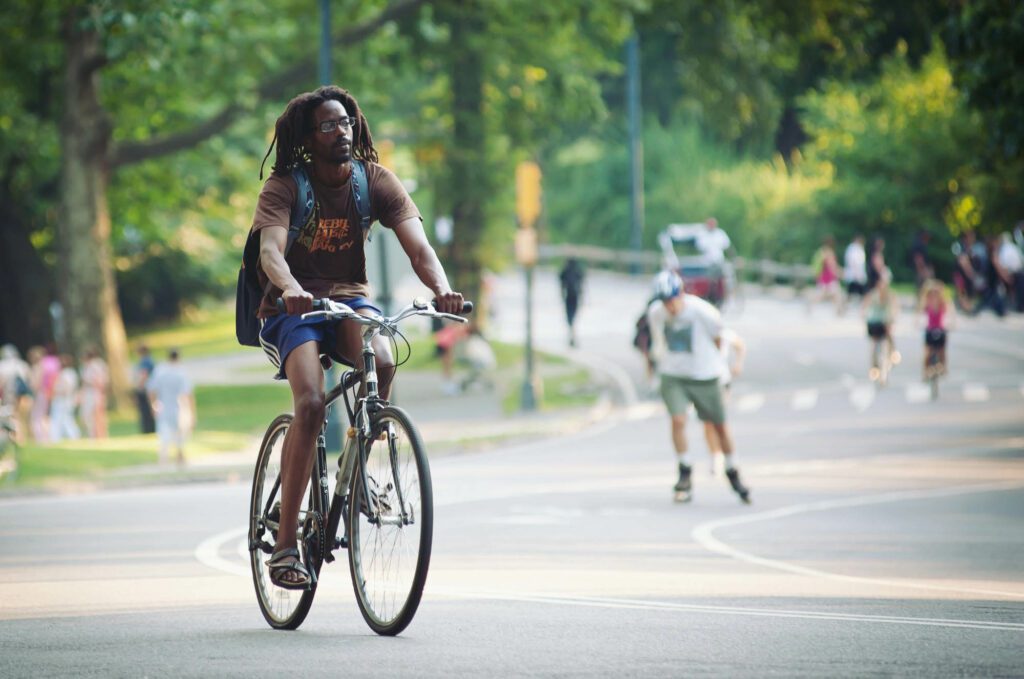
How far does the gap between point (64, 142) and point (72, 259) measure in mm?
1923

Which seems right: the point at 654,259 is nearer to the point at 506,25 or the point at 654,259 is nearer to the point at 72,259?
the point at 506,25

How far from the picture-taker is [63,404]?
30266mm

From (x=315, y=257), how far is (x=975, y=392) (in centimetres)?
2329

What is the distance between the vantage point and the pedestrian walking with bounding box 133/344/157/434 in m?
29.9

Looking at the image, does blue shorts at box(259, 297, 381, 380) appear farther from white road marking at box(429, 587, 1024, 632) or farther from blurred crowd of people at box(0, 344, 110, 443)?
blurred crowd of people at box(0, 344, 110, 443)

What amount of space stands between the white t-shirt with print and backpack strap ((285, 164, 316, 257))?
354 inches

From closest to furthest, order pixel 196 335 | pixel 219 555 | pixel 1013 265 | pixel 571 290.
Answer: pixel 219 555
pixel 1013 265
pixel 571 290
pixel 196 335

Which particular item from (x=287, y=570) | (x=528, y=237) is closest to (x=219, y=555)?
(x=287, y=570)

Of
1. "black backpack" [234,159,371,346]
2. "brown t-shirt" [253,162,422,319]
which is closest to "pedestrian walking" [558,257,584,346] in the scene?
"black backpack" [234,159,371,346]

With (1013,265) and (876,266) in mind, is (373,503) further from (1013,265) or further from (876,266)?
(1013,265)

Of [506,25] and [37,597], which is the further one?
[506,25]

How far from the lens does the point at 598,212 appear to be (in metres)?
64.7

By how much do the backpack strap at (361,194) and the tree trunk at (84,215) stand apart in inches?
979

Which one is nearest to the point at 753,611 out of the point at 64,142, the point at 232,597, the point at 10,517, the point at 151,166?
the point at 232,597
